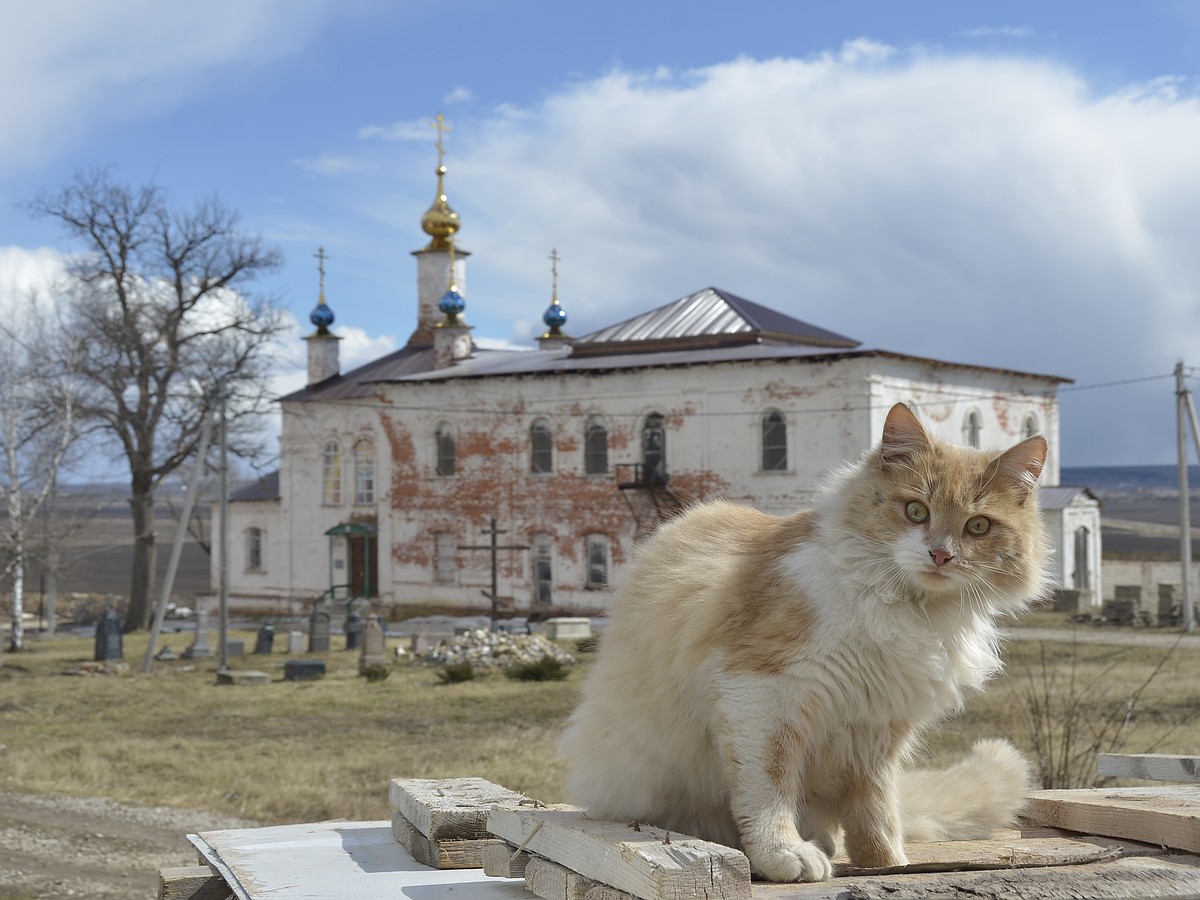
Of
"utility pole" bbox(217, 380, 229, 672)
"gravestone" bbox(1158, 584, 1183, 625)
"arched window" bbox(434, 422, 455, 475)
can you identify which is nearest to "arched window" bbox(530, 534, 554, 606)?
"arched window" bbox(434, 422, 455, 475)

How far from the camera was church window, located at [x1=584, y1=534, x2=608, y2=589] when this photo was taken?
35500 millimetres

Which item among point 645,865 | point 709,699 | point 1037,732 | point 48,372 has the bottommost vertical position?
point 1037,732

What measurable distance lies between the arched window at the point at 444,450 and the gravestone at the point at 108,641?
1298 centimetres

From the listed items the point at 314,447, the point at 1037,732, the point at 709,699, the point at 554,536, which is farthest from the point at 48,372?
the point at 709,699

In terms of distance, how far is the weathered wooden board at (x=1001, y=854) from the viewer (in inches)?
123

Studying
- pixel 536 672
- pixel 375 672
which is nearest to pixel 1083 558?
pixel 536 672

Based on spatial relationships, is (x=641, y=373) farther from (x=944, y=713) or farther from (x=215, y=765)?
(x=944, y=713)

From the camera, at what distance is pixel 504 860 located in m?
3.42

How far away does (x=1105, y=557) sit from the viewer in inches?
1772

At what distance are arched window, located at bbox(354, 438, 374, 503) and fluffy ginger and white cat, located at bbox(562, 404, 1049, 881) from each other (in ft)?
123

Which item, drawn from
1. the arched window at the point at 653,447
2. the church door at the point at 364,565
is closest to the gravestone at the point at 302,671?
the arched window at the point at 653,447

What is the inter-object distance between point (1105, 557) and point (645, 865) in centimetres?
Result: 4583

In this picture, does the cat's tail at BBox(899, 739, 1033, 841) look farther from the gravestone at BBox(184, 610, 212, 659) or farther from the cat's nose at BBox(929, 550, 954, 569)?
the gravestone at BBox(184, 610, 212, 659)

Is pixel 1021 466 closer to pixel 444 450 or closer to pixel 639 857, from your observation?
pixel 639 857
